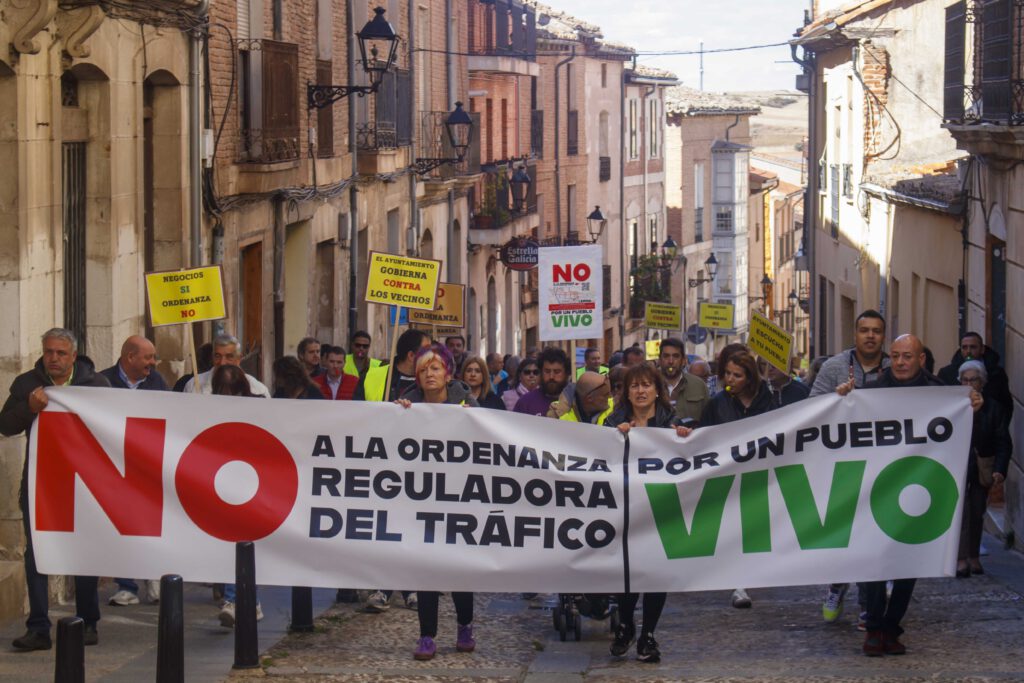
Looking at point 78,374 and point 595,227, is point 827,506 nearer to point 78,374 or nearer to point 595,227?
point 78,374

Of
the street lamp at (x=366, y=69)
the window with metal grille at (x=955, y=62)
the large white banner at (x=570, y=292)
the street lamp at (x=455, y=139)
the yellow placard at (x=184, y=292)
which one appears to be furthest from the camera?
the street lamp at (x=455, y=139)

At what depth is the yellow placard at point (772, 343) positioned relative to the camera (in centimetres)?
1349

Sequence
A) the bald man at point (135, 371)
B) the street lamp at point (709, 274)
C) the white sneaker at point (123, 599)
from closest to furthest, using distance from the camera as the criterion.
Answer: the bald man at point (135, 371), the white sneaker at point (123, 599), the street lamp at point (709, 274)

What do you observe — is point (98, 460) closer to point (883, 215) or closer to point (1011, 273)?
point (1011, 273)

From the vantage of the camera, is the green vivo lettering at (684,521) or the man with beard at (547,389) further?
the man with beard at (547,389)

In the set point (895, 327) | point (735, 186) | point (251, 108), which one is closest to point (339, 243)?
point (251, 108)

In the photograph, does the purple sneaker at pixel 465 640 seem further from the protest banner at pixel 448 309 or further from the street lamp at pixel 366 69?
the street lamp at pixel 366 69

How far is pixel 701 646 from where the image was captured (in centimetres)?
878

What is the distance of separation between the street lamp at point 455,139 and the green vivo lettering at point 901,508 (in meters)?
18.6

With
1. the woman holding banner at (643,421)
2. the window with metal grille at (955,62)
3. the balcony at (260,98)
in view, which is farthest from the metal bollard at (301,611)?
the window with metal grille at (955,62)

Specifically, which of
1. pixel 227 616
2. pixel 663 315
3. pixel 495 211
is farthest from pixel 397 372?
pixel 495 211

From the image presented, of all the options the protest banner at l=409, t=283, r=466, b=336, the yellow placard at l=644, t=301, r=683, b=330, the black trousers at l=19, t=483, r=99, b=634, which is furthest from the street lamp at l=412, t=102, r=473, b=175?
the black trousers at l=19, t=483, r=99, b=634

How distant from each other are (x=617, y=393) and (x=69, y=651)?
384cm

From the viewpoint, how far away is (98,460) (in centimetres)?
820
